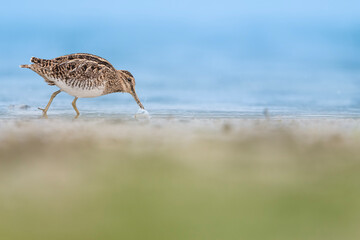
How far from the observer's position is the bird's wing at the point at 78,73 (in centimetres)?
1000

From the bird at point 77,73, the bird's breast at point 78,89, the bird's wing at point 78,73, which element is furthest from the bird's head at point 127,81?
the bird's breast at point 78,89

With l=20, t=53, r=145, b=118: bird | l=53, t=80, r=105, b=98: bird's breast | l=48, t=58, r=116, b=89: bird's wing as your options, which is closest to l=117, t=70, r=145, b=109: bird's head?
l=20, t=53, r=145, b=118: bird

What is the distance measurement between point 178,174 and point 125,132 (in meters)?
3.73

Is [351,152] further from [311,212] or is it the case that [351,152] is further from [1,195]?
[1,195]

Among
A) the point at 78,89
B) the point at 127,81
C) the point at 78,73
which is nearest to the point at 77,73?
the point at 78,73

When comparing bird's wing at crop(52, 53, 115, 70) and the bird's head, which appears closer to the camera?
bird's wing at crop(52, 53, 115, 70)

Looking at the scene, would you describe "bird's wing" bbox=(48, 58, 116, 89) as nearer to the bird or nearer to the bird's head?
the bird

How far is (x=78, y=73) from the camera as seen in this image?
394 inches

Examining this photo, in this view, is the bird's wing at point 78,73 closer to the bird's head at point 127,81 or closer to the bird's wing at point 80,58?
the bird's wing at point 80,58

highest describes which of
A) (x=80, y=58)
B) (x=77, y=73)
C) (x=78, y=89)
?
(x=80, y=58)

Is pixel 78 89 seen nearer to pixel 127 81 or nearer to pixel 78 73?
pixel 78 73

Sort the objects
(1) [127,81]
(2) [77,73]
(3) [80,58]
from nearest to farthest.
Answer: (2) [77,73], (3) [80,58], (1) [127,81]

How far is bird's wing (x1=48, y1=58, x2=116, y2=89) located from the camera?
32.8ft

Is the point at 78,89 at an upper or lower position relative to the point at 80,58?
lower
